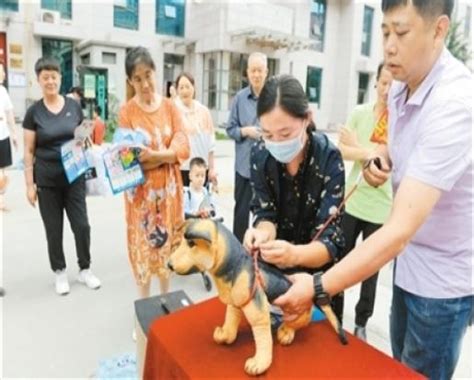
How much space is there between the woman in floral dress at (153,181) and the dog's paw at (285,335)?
1.11 m

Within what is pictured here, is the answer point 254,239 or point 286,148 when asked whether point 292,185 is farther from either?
point 254,239

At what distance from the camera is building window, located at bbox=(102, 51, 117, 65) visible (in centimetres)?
1204

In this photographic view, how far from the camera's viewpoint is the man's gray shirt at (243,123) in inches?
113

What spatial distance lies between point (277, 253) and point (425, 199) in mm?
329

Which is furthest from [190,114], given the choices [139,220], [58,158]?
[139,220]

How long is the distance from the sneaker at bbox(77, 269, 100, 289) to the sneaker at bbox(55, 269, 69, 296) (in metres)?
0.09

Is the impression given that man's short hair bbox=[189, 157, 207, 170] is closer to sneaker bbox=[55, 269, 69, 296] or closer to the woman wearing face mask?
sneaker bbox=[55, 269, 69, 296]

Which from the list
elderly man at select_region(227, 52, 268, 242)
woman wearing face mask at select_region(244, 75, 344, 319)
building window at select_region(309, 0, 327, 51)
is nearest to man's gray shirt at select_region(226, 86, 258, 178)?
elderly man at select_region(227, 52, 268, 242)

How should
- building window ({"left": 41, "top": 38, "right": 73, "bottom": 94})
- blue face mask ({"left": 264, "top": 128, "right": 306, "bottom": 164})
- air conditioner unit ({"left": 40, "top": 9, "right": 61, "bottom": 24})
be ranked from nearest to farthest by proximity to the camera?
blue face mask ({"left": 264, "top": 128, "right": 306, "bottom": 164}), air conditioner unit ({"left": 40, "top": 9, "right": 61, "bottom": 24}), building window ({"left": 41, "top": 38, "right": 73, "bottom": 94})

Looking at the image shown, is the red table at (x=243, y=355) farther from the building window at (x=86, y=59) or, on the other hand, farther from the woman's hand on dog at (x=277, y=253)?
the building window at (x=86, y=59)

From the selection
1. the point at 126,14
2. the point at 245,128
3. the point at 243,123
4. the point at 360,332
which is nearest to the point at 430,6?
the point at 360,332

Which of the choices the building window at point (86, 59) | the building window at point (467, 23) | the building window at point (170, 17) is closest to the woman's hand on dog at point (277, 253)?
the building window at point (86, 59)

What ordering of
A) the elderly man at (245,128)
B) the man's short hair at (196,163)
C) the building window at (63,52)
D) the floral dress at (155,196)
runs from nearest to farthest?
the floral dress at (155,196), the elderly man at (245,128), the man's short hair at (196,163), the building window at (63,52)

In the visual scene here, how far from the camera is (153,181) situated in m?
2.12
